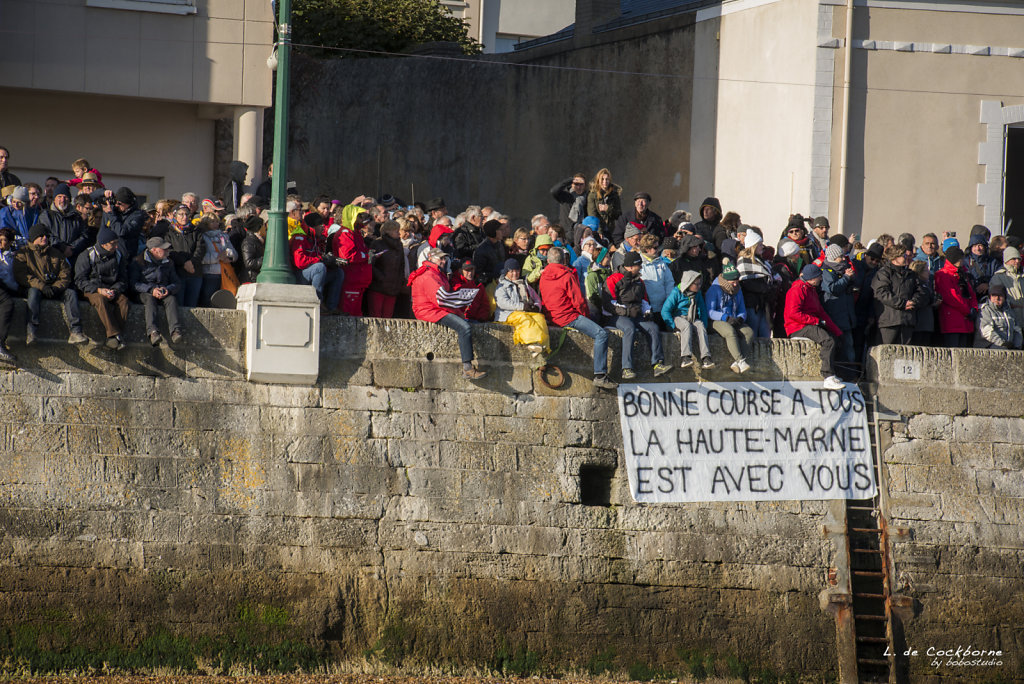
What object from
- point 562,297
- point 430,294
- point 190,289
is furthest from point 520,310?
point 190,289

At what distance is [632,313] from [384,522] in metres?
2.78

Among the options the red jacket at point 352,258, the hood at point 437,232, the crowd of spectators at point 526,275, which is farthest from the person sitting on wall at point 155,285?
the hood at point 437,232

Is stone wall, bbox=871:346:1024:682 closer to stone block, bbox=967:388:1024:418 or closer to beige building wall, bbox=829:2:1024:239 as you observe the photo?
stone block, bbox=967:388:1024:418

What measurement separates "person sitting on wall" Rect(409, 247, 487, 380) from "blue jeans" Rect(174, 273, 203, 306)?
1818 millimetres

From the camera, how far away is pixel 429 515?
432 inches

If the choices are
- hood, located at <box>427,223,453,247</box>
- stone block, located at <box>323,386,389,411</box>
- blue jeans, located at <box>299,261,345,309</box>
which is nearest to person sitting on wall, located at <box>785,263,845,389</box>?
hood, located at <box>427,223,453,247</box>

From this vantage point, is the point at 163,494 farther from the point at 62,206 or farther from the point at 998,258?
the point at 998,258

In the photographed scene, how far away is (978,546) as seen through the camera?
1178 cm

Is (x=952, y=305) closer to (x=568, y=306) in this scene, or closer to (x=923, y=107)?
(x=568, y=306)

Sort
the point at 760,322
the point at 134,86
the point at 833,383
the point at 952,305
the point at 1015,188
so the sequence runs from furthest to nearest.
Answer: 1. the point at 1015,188
2. the point at 134,86
3. the point at 952,305
4. the point at 760,322
5. the point at 833,383

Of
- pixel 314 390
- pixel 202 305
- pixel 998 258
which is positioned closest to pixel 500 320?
pixel 314 390

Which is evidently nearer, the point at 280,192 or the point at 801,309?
the point at 280,192

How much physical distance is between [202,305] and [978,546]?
7217 mm

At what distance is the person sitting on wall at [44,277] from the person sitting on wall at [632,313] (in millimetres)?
4443
